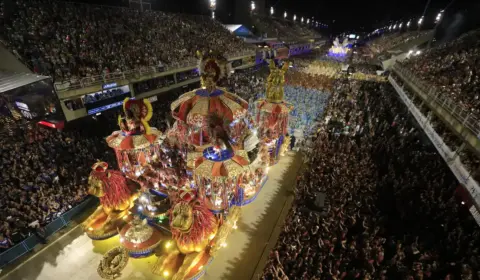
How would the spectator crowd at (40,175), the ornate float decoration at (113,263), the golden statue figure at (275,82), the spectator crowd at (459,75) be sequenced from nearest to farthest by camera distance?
the ornate float decoration at (113,263), the spectator crowd at (40,175), the golden statue figure at (275,82), the spectator crowd at (459,75)

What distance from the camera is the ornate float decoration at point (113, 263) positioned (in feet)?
20.3

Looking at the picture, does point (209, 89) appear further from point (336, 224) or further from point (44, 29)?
point (44, 29)

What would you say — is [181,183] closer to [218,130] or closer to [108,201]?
[108,201]

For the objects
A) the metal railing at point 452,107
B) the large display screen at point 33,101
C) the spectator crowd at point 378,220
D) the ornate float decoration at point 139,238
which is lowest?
the ornate float decoration at point 139,238

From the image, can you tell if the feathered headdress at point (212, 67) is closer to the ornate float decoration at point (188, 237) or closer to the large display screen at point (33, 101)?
the ornate float decoration at point (188, 237)

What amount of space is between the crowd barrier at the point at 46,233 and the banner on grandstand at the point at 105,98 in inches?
241

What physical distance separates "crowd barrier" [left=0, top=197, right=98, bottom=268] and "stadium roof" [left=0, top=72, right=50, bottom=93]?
5.39 meters

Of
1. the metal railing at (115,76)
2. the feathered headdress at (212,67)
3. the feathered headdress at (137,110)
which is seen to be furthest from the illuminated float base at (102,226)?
the metal railing at (115,76)

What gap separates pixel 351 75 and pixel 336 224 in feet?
75.1

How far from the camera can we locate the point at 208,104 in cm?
595

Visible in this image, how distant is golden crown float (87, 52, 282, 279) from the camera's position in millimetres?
5766

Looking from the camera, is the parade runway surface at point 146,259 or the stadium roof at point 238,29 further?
the stadium roof at point 238,29

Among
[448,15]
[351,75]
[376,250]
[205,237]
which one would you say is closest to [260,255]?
[205,237]

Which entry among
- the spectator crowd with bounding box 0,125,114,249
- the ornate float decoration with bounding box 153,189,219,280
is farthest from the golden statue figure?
the spectator crowd with bounding box 0,125,114,249
